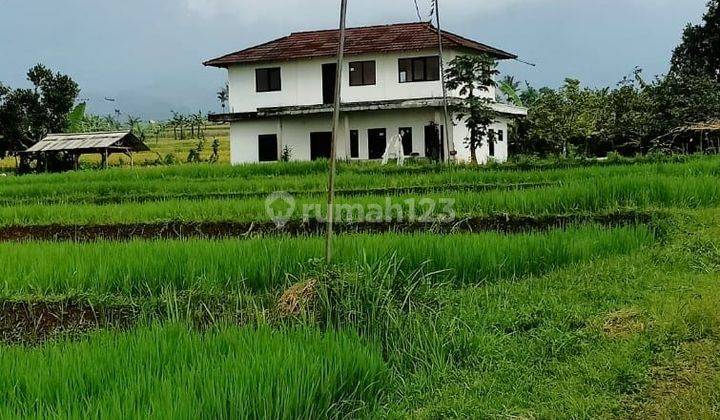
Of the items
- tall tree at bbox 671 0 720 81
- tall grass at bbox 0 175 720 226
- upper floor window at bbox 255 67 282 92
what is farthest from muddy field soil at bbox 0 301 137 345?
tall tree at bbox 671 0 720 81

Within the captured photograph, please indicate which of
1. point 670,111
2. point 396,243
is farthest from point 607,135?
point 396,243

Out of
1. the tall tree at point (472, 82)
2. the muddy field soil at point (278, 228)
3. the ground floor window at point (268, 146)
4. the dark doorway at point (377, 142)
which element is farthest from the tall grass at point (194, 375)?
the ground floor window at point (268, 146)

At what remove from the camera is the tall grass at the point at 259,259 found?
19.3ft

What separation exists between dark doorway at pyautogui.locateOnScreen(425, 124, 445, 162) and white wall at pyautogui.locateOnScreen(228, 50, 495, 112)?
3.36 feet

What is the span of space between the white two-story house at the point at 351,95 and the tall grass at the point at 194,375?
62.3 feet

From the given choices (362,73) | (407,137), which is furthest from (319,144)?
(407,137)

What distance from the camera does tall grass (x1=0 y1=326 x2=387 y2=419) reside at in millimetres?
2818

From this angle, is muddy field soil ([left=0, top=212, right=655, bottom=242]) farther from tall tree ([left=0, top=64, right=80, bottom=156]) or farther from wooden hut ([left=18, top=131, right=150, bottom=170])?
tall tree ([left=0, top=64, right=80, bottom=156])

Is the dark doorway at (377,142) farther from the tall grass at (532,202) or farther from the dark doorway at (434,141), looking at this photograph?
the tall grass at (532,202)

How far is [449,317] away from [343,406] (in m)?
1.45

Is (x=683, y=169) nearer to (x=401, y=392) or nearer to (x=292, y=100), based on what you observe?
(x=401, y=392)

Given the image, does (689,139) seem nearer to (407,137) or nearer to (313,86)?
(407,137)

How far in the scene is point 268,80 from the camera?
997 inches

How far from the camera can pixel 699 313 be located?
4.57 m
